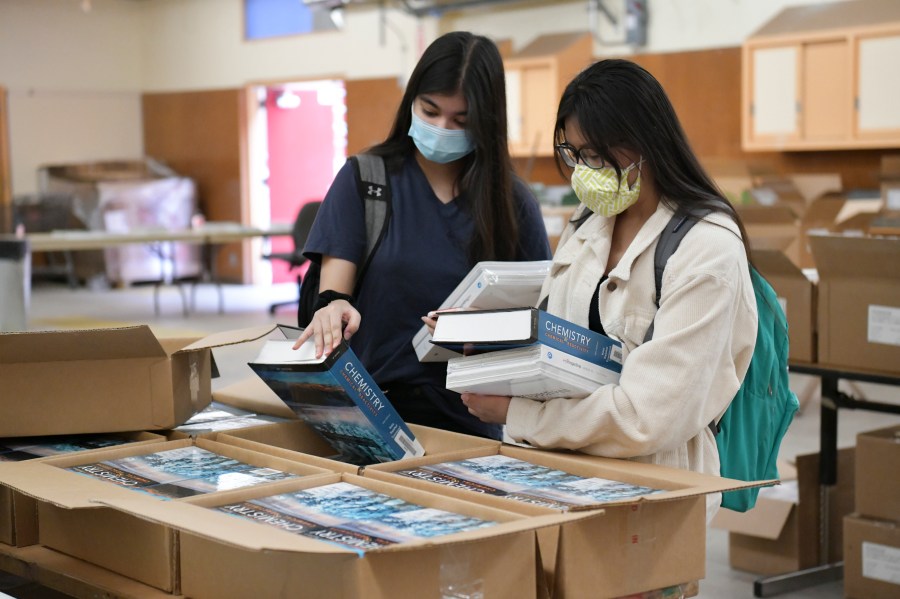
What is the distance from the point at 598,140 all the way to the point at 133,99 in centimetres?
1326

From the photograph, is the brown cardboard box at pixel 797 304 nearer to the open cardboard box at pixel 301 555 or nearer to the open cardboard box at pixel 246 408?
the open cardboard box at pixel 246 408

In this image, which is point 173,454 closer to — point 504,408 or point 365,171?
point 504,408

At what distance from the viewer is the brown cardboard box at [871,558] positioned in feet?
10.4

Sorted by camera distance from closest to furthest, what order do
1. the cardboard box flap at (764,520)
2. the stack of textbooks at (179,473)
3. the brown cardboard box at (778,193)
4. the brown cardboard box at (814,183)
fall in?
the stack of textbooks at (179,473) → the cardboard box flap at (764,520) → the brown cardboard box at (778,193) → the brown cardboard box at (814,183)

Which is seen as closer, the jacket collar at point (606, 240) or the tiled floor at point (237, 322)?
the jacket collar at point (606, 240)

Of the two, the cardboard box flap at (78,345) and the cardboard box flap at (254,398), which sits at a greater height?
the cardboard box flap at (78,345)

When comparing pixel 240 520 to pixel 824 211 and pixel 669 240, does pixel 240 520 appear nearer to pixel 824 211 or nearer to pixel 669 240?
pixel 669 240

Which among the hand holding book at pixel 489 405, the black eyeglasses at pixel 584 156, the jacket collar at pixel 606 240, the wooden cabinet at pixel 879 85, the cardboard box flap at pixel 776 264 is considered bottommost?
the hand holding book at pixel 489 405

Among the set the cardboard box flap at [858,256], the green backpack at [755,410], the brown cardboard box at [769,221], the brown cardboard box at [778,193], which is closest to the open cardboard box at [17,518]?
the green backpack at [755,410]

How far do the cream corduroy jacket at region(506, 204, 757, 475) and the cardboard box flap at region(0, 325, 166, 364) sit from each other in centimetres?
63

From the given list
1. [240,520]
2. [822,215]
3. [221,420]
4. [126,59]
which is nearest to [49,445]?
[221,420]

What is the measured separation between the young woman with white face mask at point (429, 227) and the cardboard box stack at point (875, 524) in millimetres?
1582

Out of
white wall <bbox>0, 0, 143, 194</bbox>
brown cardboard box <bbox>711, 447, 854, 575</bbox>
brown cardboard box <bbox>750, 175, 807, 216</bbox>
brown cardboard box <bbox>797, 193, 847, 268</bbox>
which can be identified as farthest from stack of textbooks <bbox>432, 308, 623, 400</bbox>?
white wall <bbox>0, 0, 143, 194</bbox>

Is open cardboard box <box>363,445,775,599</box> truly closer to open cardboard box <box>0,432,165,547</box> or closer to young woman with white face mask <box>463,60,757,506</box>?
young woman with white face mask <box>463,60,757,506</box>
